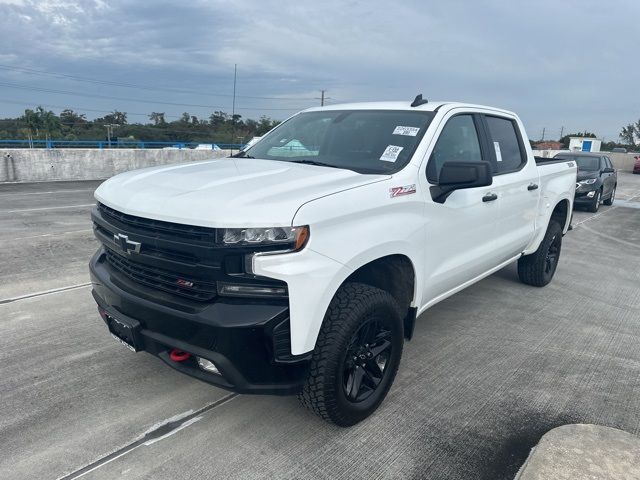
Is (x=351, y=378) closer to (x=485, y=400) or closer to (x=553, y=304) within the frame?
(x=485, y=400)

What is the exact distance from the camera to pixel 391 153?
11.2ft

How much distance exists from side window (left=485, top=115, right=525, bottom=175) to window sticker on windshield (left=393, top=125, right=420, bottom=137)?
3.72 ft

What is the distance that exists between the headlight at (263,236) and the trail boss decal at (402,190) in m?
0.80

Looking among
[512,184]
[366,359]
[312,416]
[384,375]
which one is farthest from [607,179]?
[312,416]

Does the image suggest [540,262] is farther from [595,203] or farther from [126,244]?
[595,203]

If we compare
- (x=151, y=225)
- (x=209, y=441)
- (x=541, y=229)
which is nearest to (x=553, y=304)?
(x=541, y=229)

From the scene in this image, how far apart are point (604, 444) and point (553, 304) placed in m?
2.73

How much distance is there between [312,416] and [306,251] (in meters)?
1.23

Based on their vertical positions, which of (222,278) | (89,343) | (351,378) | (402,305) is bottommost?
(89,343)

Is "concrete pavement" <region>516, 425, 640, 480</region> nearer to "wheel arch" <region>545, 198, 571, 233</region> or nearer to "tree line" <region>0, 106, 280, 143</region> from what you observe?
"wheel arch" <region>545, 198, 571, 233</region>

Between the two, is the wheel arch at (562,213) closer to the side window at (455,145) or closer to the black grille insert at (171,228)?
the side window at (455,145)

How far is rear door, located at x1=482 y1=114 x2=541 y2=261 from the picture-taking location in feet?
14.4

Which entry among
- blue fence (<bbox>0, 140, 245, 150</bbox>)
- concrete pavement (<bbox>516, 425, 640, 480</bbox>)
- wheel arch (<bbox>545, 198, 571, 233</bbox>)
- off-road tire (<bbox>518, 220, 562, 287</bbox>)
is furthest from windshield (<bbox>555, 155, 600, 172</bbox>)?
concrete pavement (<bbox>516, 425, 640, 480</bbox>)

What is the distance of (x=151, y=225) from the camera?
2631 mm
